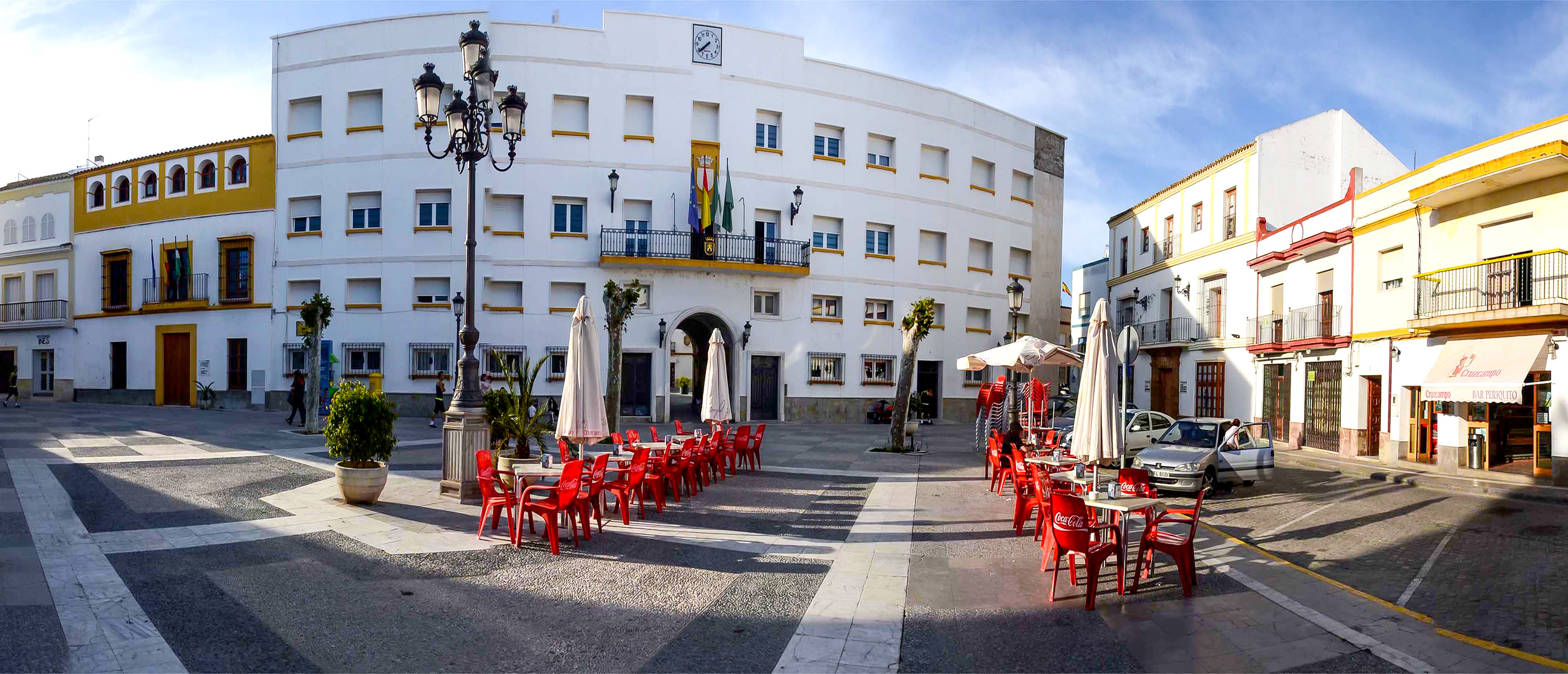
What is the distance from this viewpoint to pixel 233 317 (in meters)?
31.1

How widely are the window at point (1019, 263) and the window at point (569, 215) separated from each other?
58.4 ft

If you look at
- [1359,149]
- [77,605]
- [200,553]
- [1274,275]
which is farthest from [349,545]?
[1359,149]

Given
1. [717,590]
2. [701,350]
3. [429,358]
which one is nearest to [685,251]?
[701,350]

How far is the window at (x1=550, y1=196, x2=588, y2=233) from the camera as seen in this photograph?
28.7m

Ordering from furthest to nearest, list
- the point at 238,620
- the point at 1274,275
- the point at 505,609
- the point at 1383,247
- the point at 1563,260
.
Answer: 1. the point at 1274,275
2. the point at 1383,247
3. the point at 1563,260
4. the point at 505,609
5. the point at 238,620

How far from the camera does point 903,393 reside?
19156 millimetres

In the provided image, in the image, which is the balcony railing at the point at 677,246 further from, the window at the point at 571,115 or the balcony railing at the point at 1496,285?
the balcony railing at the point at 1496,285

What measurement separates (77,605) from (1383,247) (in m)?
25.7

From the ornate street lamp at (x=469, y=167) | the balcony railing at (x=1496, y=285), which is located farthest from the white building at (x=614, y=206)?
the balcony railing at (x=1496, y=285)

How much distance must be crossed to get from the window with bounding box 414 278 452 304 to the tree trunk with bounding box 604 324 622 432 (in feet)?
42.6

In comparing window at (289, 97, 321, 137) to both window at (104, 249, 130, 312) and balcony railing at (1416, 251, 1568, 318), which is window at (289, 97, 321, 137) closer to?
window at (104, 249, 130, 312)

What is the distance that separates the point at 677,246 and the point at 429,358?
9602 mm

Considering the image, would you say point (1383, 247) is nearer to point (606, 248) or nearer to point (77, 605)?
point (606, 248)

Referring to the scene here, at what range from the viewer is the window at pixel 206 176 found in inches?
1249
